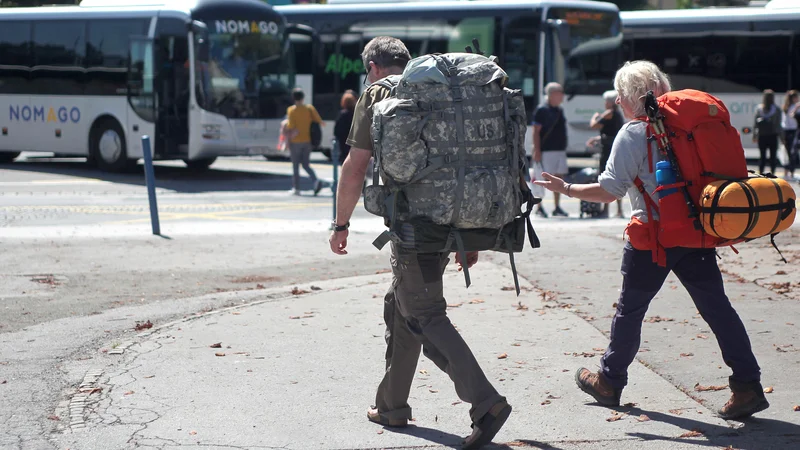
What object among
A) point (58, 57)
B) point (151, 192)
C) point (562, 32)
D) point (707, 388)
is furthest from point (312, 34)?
point (707, 388)

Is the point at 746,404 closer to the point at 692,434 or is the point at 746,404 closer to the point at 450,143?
the point at 692,434

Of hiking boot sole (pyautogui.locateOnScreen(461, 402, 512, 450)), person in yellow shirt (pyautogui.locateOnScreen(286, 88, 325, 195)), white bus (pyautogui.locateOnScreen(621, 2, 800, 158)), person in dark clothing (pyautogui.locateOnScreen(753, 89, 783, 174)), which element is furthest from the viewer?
white bus (pyautogui.locateOnScreen(621, 2, 800, 158))

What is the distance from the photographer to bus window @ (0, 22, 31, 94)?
22.8 metres

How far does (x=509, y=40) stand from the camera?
23.0m

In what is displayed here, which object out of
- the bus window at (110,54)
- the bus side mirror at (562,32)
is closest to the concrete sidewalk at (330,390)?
the bus window at (110,54)

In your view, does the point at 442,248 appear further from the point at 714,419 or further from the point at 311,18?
the point at 311,18

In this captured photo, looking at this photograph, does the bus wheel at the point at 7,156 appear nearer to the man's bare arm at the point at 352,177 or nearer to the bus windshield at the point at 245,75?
the bus windshield at the point at 245,75

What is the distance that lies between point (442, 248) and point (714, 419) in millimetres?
1514

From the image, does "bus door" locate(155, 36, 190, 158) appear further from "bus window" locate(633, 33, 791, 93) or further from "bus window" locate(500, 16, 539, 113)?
"bus window" locate(633, 33, 791, 93)

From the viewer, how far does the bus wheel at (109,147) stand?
70.0 ft

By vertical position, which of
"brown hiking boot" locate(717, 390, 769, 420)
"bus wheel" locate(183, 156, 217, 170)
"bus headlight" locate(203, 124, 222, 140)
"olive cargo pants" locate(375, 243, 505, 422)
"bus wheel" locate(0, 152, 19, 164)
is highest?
"olive cargo pants" locate(375, 243, 505, 422)

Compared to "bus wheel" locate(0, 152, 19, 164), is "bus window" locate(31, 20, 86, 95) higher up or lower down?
higher up

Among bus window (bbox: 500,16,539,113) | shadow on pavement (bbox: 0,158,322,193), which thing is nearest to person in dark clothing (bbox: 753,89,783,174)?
bus window (bbox: 500,16,539,113)

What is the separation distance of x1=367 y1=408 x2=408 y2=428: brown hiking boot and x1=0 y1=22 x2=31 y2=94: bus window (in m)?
19.5
